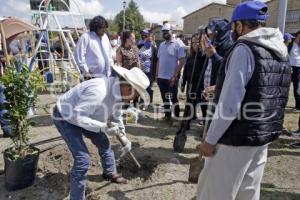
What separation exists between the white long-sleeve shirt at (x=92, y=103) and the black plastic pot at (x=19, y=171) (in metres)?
0.85

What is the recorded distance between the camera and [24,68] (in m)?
3.52

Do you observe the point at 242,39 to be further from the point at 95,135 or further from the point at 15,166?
the point at 15,166

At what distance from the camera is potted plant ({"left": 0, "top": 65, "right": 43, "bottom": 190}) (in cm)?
339

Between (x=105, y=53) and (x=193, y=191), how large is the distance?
9.53ft

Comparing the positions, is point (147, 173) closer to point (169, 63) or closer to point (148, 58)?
point (169, 63)

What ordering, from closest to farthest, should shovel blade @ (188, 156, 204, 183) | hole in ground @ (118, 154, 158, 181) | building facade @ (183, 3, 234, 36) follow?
shovel blade @ (188, 156, 204, 183), hole in ground @ (118, 154, 158, 181), building facade @ (183, 3, 234, 36)

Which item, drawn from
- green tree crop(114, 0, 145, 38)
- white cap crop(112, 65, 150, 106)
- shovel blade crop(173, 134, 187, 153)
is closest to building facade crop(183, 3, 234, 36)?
green tree crop(114, 0, 145, 38)

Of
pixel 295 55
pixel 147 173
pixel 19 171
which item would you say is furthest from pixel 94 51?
pixel 295 55

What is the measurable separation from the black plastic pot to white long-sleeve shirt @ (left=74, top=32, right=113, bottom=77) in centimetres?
212

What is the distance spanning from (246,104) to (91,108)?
1.37 m

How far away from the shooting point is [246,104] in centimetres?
212

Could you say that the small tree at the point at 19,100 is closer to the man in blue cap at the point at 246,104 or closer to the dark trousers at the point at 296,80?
the man in blue cap at the point at 246,104

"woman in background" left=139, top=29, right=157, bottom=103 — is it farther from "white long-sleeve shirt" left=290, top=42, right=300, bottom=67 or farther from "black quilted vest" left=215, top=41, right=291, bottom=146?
"black quilted vest" left=215, top=41, right=291, bottom=146

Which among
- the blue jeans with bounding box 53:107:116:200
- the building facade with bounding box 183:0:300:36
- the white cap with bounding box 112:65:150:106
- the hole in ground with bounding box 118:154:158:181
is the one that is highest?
the building facade with bounding box 183:0:300:36
